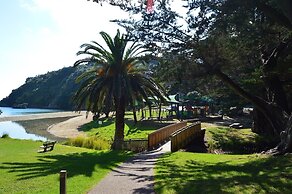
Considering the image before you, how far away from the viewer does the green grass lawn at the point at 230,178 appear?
9602mm

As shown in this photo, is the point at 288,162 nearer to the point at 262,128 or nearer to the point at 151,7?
the point at 151,7

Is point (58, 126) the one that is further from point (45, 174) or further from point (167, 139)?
point (45, 174)

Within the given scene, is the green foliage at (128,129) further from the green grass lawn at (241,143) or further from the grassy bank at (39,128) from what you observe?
the green grass lawn at (241,143)

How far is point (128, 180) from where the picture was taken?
1159cm

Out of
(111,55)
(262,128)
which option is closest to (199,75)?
(111,55)

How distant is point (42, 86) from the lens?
178 meters

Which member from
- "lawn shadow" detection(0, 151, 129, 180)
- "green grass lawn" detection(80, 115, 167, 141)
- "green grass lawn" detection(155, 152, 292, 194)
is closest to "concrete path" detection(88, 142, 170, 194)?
"green grass lawn" detection(155, 152, 292, 194)

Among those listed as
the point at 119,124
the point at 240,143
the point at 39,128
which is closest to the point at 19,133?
the point at 39,128

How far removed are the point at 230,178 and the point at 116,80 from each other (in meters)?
14.0

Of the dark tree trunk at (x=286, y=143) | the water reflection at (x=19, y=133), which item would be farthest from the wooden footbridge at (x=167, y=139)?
the water reflection at (x=19, y=133)

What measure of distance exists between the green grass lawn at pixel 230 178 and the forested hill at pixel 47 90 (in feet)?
454

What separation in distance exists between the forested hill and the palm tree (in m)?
126

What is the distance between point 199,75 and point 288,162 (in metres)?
6.73

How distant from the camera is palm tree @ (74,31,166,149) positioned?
24078 millimetres
